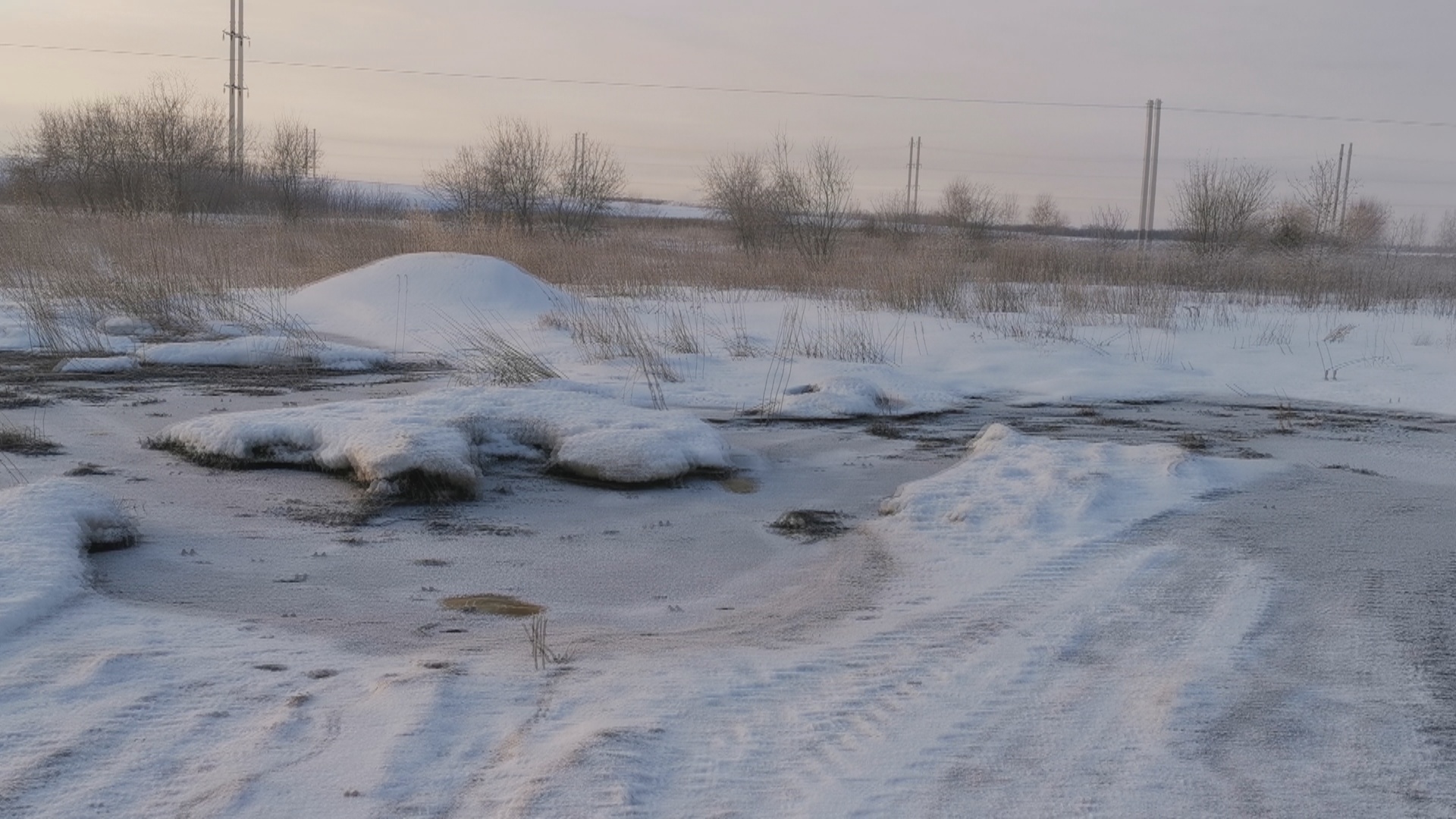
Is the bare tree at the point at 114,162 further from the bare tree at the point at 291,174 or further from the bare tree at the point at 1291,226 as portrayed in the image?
the bare tree at the point at 1291,226

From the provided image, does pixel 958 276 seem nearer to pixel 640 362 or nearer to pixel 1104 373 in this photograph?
pixel 1104 373

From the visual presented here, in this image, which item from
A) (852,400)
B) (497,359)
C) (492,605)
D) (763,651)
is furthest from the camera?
(497,359)

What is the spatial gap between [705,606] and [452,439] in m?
2.05

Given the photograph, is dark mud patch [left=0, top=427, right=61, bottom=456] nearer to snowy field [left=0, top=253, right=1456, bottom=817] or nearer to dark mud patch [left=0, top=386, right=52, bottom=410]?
snowy field [left=0, top=253, right=1456, bottom=817]

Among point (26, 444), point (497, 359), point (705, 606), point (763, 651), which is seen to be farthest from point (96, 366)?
point (763, 651)

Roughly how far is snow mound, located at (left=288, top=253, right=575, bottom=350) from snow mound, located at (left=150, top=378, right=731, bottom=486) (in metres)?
6.41

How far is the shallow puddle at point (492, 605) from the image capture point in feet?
12.5

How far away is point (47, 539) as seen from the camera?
12.8 feet

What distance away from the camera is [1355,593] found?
406cm

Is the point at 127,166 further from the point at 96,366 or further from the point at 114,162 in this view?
the point at 96,366

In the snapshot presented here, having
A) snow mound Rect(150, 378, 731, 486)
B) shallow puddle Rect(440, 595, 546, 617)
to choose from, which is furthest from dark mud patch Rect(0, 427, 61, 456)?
shallow puddle Rect(440, 595, 546, 617)

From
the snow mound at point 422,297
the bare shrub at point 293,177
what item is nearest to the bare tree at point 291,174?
the bare shrub at point 293,177

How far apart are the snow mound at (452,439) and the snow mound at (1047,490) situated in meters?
1.23

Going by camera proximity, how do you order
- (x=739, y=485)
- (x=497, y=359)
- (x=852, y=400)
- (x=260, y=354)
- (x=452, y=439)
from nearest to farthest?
(x=452, y=439) → (x=739, y=485) → (x=852, y=400) → (x=497, y=359) → (x=260, y=354)
